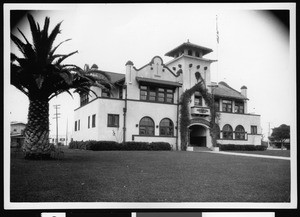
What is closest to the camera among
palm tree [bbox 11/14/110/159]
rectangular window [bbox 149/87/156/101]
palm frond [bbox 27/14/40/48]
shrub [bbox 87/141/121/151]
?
palm frond [bbox 27/14/40/48]

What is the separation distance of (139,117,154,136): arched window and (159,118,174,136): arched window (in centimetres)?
93

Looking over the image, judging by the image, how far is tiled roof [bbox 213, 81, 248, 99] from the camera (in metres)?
29.5

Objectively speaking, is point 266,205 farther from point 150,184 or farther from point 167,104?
point 167,104

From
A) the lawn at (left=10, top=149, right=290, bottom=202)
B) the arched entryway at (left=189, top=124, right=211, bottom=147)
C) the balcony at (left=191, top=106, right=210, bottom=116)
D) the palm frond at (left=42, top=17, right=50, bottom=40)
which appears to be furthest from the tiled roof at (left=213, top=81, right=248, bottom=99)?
the palm frond at (left=42, top=17, right=50, bottom=40)

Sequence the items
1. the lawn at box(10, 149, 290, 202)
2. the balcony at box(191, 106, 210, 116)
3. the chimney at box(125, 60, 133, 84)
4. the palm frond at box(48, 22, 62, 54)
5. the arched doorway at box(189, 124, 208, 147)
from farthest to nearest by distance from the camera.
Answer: the arched doorway at box(189, 124, 208, 147) → the balcony at box(191, 106, 210, 116) → the chimney at box(125, 60, 133, 84) → the palm frond at box(48, 22, 62, 54) → the lawn at box(10, 149, 290, 202)

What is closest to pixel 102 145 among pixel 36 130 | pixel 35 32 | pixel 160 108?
pixel 160 108

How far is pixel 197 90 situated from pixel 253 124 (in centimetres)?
821

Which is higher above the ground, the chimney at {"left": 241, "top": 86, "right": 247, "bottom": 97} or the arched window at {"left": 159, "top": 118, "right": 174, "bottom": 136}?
the chimney at {"left": 241, "top": 86, "right": 247, "bottom": 97}

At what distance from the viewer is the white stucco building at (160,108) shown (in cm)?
2352

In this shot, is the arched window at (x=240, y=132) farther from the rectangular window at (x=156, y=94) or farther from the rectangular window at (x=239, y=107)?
the rectangular window at (x=156, y=94)

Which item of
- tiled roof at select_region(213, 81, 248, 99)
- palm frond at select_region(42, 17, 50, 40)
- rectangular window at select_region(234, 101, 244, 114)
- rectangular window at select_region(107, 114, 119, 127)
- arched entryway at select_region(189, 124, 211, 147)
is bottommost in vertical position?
arched entryway at select_region(189, 124, 211, 147)

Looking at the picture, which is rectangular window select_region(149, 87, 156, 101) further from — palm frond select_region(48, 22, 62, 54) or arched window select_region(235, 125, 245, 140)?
palm frond select_region(48, 22, 62, 54)

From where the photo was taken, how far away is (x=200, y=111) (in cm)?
2695

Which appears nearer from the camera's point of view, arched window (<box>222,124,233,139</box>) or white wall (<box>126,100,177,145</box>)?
white wall (<box>126,100,177,145</box>)
